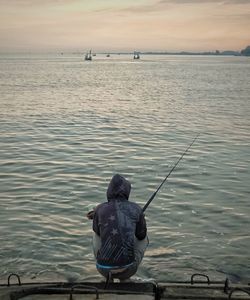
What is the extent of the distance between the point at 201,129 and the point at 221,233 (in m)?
16.1

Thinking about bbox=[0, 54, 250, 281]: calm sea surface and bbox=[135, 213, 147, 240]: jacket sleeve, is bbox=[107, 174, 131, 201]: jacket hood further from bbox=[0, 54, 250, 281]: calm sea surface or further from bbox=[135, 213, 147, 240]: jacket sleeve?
bbox=[0, 54, 250, 281]: calm sea surface

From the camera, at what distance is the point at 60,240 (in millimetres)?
10375

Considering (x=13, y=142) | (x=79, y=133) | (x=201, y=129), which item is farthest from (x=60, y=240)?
(x=201, y=129)

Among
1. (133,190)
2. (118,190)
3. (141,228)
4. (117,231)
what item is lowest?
(133,190)

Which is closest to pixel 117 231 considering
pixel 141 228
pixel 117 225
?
pixel 117 225

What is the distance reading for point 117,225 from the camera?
6336 mm

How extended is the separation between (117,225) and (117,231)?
89 mm

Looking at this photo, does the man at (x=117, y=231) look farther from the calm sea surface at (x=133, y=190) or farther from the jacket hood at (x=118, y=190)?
the calm sea surface at (x=133, y=190)

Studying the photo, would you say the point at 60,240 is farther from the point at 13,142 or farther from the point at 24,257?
the point at 13,142

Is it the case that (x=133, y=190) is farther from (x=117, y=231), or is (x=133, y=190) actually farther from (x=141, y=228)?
(x=117, y=231)

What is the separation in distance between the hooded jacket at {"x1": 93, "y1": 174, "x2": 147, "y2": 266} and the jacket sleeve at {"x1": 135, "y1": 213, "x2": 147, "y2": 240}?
Result: 0.02m

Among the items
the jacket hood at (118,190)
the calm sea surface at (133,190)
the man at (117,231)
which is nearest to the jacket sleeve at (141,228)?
the man at (117,231)

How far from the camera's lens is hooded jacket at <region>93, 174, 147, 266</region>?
6340mm

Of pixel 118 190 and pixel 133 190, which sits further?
pixel 133 190
